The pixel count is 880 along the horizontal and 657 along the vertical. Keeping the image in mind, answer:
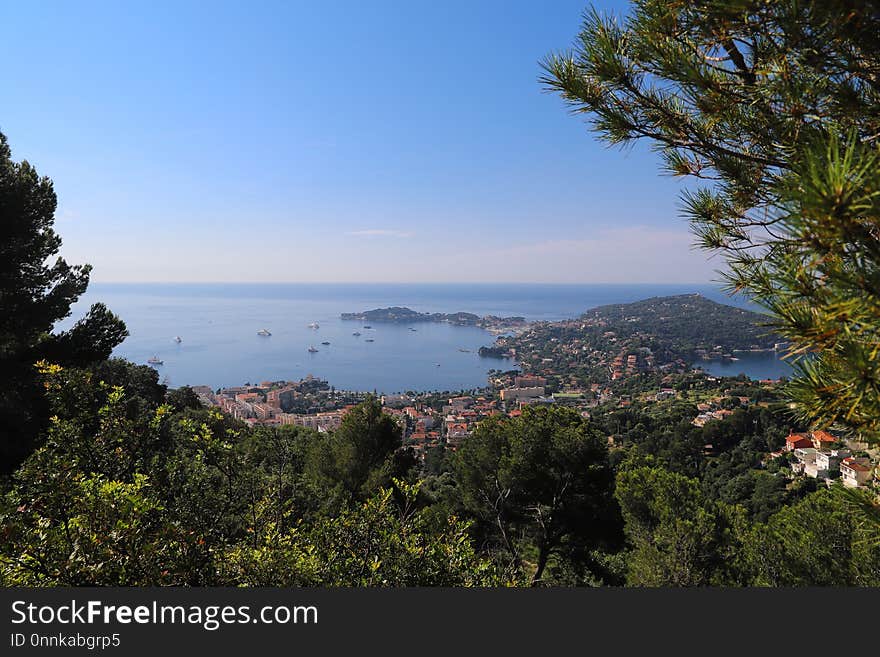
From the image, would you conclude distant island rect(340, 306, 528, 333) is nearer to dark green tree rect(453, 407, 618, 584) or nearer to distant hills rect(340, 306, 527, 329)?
distant hills rect(340, 306, 527, 329)

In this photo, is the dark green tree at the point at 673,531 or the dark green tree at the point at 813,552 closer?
the dark green tree at the point at 813,552

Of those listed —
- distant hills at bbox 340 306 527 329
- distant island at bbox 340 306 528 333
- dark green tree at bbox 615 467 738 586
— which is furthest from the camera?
distant hills at bbox 340 306 527 329

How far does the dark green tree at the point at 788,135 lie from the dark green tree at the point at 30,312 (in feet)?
21.4

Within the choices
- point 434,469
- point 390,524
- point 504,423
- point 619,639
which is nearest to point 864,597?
point 619,639

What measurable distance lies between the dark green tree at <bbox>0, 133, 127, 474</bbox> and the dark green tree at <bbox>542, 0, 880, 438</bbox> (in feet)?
21.4

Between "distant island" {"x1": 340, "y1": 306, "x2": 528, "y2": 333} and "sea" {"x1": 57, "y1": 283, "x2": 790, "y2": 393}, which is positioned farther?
"distant island" {"x1": 340, "y1": 306, "x2": 528, "y2": 333}

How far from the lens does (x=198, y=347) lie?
51.7 metres

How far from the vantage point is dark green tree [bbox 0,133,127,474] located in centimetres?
472

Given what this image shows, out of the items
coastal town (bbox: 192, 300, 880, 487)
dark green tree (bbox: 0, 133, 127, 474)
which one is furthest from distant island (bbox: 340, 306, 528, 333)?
dark green tree (bbox: 0, 133, 127, 474)

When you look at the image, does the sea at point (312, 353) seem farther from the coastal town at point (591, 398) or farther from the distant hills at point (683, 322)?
the coastal town at point (591, 398)

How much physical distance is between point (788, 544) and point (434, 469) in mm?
12737

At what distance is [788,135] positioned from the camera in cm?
166

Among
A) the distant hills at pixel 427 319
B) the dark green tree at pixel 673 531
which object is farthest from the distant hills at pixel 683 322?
the dark green tree at pixel 673 531

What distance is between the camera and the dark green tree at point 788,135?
1.12 m
